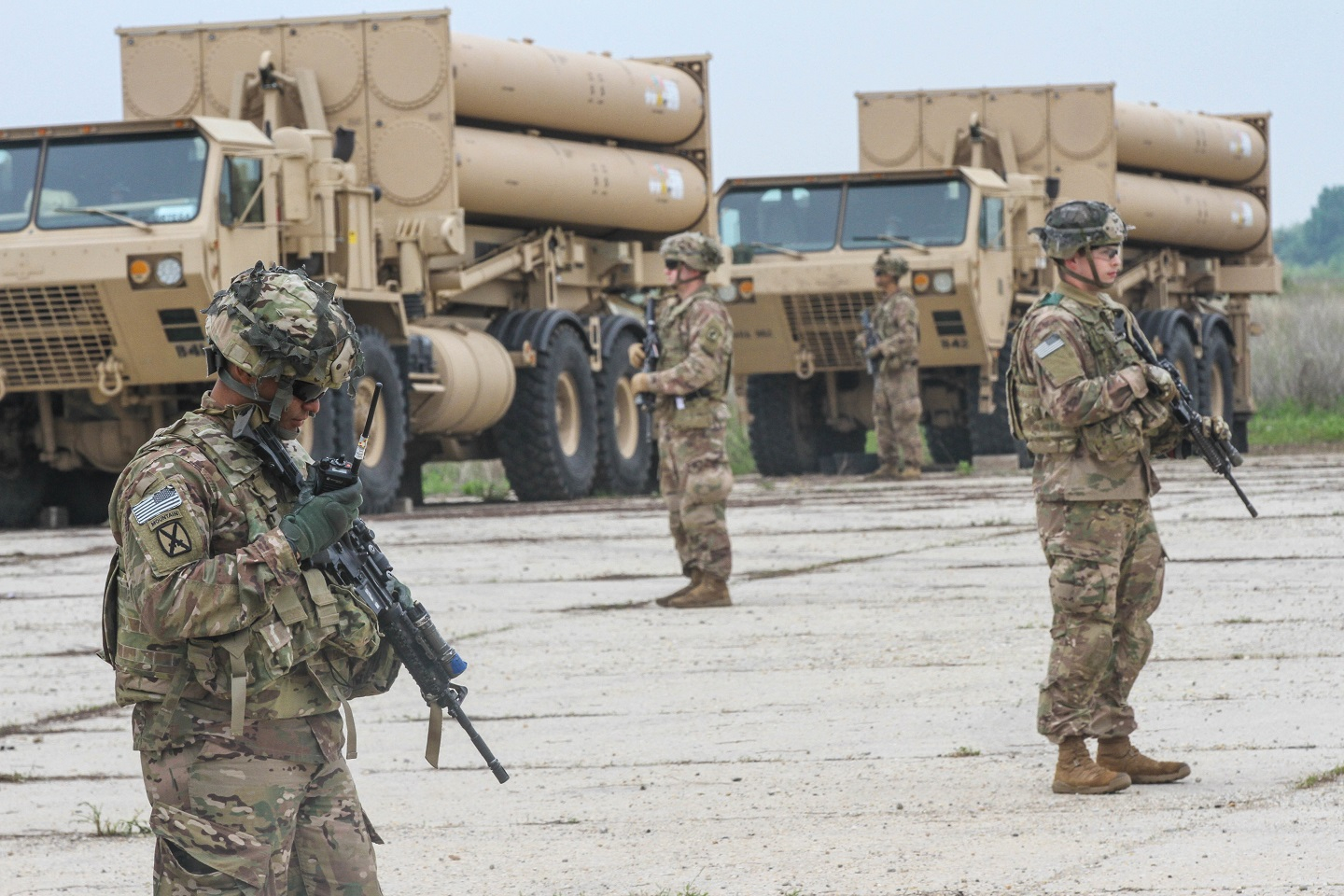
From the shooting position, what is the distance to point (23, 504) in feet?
52.1

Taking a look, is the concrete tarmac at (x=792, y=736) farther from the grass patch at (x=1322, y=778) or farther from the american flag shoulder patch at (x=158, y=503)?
the american flag shoulder patch at (x=158, y=503)

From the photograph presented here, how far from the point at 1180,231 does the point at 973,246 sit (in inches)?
241

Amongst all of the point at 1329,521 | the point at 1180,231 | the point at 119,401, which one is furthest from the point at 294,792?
the point at 1180,231

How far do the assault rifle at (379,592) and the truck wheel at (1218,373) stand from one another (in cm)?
2062

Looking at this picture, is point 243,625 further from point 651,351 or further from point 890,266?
point 890,266

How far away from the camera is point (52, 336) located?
14.2m

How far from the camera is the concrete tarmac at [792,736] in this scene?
5.06 m

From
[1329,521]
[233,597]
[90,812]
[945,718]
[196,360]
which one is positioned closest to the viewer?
[233,597]

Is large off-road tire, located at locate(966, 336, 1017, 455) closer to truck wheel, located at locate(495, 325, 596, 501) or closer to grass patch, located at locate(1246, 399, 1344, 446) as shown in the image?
truck wheel, located at locate(495, 325, 596, 501)

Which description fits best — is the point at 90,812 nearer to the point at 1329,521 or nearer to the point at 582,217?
the point at 1329,521

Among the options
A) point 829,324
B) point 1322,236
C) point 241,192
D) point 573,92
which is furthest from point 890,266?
point 1322,236

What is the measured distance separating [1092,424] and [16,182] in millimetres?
10099

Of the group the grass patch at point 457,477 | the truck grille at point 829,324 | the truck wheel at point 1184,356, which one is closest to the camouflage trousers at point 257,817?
the truck grille at point 829,324

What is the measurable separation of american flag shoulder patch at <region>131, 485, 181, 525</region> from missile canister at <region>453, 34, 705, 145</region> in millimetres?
13219
